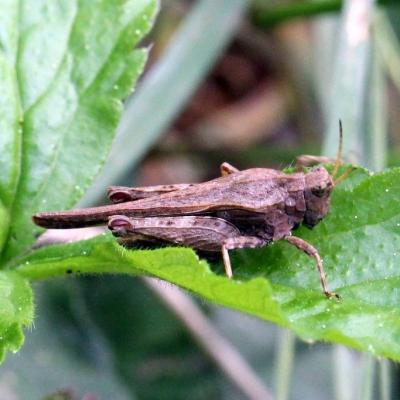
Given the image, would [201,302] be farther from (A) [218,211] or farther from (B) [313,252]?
(B) [313,252]

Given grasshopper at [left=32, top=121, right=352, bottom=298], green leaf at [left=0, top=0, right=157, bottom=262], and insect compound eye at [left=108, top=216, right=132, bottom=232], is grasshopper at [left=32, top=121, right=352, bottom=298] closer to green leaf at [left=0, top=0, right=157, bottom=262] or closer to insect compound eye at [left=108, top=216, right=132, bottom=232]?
insect compound eye at [left=108, top=216, right=132, bottom=232]

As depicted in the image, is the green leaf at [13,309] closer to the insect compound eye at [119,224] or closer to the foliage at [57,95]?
the foliage at [57,95]

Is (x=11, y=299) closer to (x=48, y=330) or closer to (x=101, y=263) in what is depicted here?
(x=101, y=263)

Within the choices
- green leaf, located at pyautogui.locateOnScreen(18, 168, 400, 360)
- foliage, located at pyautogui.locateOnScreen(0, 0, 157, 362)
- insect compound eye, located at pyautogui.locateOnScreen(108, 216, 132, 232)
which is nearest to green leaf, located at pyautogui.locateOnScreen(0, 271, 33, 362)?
green leaf, located at pyautogui.locateOnScreen(18, 168, 400, 360)

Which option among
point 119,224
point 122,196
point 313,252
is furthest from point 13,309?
point 313,252

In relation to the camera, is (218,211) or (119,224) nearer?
(119,224)

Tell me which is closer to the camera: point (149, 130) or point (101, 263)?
point (101, 263)

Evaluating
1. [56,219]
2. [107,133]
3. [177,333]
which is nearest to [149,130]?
[177,333]

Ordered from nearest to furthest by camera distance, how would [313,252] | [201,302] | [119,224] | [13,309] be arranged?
[13,309] < [313,252] < [119,224] < [201,302]
